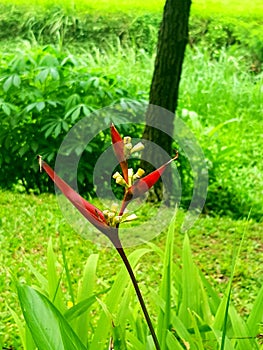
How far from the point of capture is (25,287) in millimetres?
854

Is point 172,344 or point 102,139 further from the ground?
point 172,344

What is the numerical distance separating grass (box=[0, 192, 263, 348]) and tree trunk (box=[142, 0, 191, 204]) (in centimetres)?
42

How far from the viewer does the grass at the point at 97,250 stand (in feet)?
9.45

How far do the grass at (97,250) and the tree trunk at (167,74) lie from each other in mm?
421

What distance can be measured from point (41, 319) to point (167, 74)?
9.71 ft

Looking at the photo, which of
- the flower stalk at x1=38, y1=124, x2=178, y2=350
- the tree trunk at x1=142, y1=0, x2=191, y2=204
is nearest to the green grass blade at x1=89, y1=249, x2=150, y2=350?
the flower stalk at x1=38, y1=124, x2=178, y2=350

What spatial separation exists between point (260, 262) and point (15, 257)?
1.08 metres

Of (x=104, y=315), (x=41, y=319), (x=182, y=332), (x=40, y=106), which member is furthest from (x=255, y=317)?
(x=40, y=106)

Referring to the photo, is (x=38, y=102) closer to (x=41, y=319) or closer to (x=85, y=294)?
(x=85, y=294)

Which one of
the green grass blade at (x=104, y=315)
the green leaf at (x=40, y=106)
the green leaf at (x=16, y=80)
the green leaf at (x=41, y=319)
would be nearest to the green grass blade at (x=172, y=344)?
the green grass blade at (x=104, y=315)

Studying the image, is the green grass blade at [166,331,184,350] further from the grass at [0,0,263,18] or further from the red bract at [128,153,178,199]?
the grass at [0,0,263,18]

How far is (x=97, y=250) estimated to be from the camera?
323 cm

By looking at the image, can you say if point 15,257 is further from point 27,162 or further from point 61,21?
point 61,21

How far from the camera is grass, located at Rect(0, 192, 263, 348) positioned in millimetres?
2881
